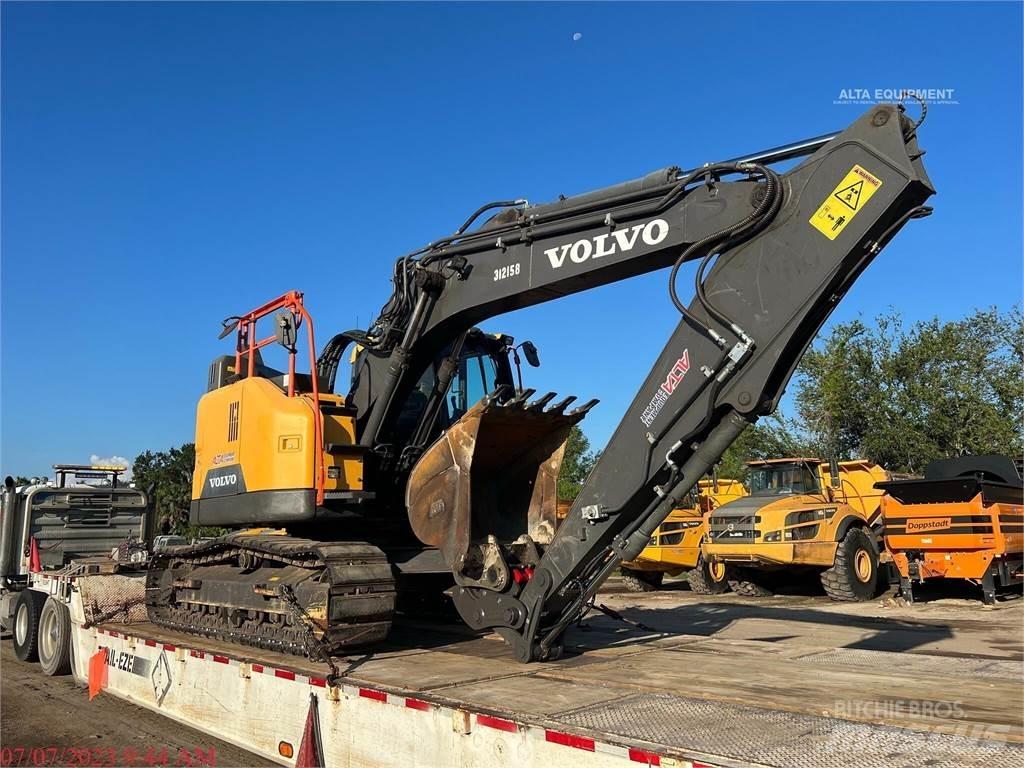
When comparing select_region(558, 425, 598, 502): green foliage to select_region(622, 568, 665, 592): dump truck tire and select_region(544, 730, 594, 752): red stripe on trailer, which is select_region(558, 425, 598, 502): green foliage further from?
select_region(544, 730, 594, 752): red stripe on trailer

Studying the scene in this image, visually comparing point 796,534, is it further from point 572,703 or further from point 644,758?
point 644,758

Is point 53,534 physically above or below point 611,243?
below

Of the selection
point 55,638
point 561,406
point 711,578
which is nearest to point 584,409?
point 561,406

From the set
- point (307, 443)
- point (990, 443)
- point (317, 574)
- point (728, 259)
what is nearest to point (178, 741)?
point (317, 574)

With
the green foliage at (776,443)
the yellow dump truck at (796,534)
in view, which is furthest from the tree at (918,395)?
the yellow dump truck at (796,534)

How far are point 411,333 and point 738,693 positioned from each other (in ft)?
13.0

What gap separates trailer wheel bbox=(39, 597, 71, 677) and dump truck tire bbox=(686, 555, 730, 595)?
35.5ft

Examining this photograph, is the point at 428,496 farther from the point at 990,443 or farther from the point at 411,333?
the point at 990,443

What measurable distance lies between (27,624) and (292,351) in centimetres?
582

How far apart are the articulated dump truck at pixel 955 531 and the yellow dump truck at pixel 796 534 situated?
2.72ft

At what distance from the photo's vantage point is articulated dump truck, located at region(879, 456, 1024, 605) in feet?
42.6

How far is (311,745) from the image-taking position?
521cm

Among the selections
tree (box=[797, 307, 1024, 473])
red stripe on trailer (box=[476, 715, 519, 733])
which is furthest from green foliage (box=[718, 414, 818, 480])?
red stripe on trailer (box=[476, 715, 519, 733])

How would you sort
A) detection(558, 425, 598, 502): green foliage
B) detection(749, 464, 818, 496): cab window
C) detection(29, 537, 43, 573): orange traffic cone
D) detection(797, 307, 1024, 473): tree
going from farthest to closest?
detection(558, 425, 598, 502): green foliage, detection(797, 307, 1024, 473): tree, detection(749, 464, 818, 496): cab window, detection(29, 537, 43, 573): orange traffic cone
